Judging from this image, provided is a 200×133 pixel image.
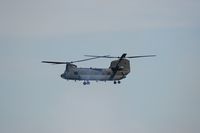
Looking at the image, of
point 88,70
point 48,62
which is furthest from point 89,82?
point 48,62

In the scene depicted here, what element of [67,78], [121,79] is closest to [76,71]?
[67,78]

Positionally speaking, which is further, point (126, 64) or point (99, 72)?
point (126, 64)

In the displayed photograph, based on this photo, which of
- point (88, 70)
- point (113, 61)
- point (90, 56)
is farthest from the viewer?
point (113, 61)

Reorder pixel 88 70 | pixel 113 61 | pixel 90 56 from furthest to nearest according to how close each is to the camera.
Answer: pixel 113 61 < pixel 88 70 < pixel 90 56

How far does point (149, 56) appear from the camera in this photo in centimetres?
10569

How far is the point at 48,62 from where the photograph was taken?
102 meters

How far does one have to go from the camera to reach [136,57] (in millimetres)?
109125

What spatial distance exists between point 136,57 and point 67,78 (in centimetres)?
1778

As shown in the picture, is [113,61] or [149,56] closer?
[149,56]

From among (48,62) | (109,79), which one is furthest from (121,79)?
(48,62)

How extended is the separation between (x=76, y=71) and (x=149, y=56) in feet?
57.9

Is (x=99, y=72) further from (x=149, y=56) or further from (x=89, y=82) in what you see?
(x=149, y=56)

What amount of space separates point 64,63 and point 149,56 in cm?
2024

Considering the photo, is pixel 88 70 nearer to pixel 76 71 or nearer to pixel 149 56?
pixel 76 71
